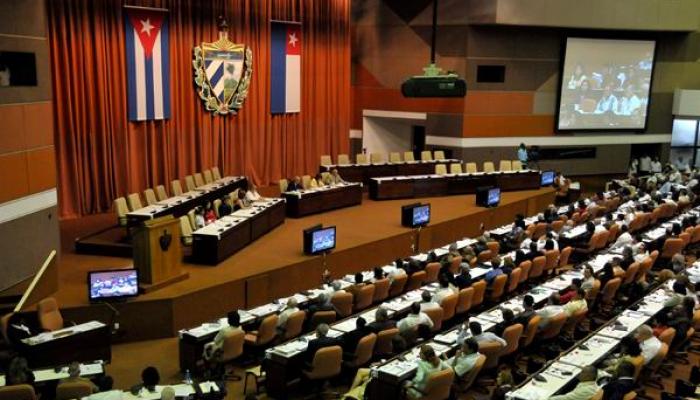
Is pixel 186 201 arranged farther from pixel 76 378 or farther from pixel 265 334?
pixel 76 378

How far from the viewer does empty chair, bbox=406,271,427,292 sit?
37.2ft

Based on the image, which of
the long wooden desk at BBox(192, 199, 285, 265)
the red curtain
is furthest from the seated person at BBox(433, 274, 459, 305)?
the red curtain

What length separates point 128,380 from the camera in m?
8.70

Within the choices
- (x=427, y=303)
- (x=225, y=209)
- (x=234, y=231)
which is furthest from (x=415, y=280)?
(x=225, y=209)

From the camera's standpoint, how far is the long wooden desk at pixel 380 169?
18938 mm

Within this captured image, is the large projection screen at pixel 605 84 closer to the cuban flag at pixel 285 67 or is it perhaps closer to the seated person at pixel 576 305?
the cuban flag at pixel 285 67

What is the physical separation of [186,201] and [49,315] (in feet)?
18.3

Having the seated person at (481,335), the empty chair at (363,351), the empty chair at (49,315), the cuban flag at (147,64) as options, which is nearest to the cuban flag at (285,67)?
the cuban flag at (147,64)

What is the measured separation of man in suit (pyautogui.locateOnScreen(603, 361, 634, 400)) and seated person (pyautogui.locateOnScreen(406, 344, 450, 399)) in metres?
1.61

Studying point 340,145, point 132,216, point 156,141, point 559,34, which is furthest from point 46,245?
point 559,34

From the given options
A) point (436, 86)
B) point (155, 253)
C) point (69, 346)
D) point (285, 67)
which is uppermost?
point (285, 67)

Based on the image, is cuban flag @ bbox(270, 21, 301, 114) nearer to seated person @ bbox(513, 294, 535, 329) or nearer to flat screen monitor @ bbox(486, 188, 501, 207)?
flat screen monitor @ bbox(486, 188, 501, 207)

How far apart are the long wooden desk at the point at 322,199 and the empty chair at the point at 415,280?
4.86m

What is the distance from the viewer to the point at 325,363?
7.85 m
